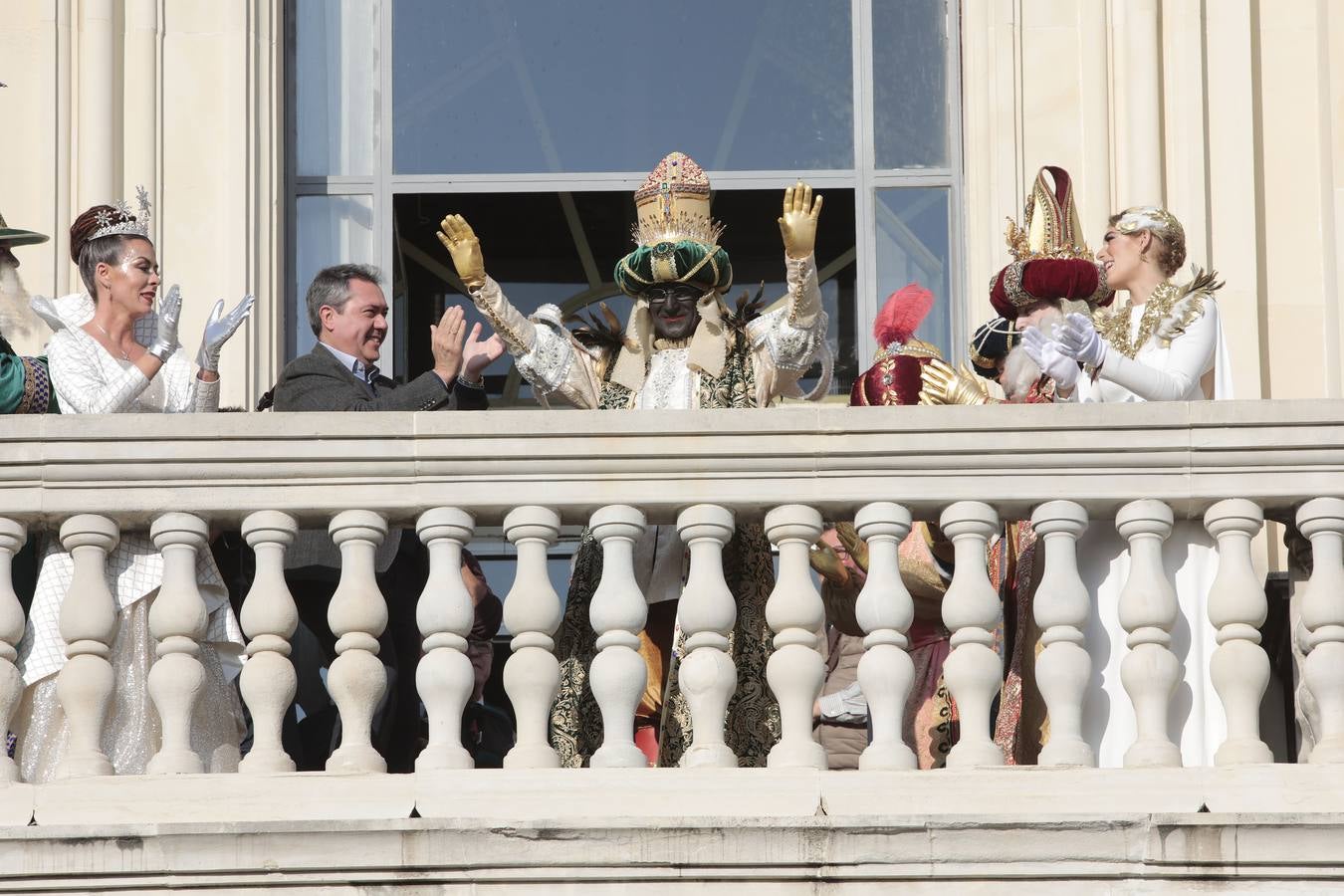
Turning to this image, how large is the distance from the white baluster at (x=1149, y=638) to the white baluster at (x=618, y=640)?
1.12 m

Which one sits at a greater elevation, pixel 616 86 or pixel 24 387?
pixel 616 86

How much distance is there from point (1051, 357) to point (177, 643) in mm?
2217

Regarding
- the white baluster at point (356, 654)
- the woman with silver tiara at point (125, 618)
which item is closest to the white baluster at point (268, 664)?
the white baluster at point (356, 654)

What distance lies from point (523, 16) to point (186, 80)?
48.2 inches

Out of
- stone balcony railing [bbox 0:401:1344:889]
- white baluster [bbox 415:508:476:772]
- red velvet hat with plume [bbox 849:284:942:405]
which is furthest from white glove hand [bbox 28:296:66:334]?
red velvet hat with plume [bbox 849:284:942:405]

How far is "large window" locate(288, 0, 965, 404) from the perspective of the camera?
992cm

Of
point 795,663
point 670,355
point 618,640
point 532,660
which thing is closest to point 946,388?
point 670,355

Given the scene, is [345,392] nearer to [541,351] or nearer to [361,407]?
[361,407]

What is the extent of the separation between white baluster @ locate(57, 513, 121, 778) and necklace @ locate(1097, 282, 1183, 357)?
2.61 meters

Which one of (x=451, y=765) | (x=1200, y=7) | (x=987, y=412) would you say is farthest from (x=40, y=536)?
(x=1200, y=7)

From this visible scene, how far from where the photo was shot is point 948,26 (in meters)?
9.96

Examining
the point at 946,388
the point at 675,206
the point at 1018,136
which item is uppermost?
the point at 1018,136

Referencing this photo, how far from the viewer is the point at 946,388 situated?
7.92 meters

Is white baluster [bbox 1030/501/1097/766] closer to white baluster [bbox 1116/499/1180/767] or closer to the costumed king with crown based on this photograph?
white baluster [bbox 1116/499/1180/767]
